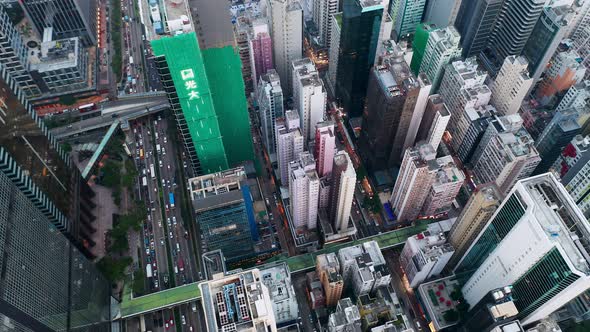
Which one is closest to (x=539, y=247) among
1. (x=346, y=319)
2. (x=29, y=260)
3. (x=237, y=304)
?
(x=346, y=319)

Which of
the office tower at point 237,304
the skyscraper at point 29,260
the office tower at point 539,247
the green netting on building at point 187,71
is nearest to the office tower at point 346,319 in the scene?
the office tower at point 237,304

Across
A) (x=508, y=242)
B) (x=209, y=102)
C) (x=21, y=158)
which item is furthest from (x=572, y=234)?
(x=21, y=158)

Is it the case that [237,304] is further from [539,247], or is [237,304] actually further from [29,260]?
[539,247]

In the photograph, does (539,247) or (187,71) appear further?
(187,71)

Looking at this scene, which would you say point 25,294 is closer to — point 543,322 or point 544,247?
point 544,247

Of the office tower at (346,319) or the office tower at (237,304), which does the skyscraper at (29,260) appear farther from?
the office tower at (346,319)

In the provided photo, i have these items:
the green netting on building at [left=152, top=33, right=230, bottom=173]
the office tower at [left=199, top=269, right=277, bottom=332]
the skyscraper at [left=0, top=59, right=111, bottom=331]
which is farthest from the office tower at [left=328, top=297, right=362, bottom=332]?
the green netting on building at [left=152, top=33, right=230, bottom=173]
